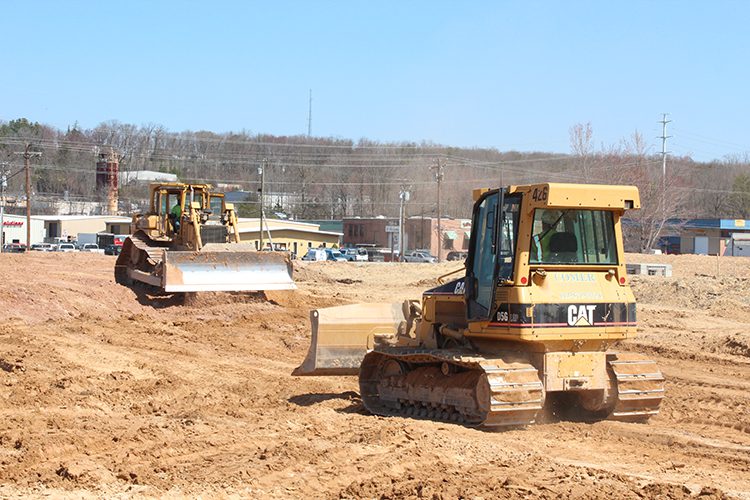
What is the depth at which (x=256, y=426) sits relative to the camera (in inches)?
432

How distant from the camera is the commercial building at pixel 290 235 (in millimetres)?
71438

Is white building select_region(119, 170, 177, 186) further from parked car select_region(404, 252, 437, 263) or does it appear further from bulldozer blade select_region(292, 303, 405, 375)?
bulldozer blade select_region(292, 303, 405, 375)

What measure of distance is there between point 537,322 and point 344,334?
351 centimetres

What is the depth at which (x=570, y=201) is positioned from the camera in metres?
10.5

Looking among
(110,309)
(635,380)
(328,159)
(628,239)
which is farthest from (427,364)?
(328,159)

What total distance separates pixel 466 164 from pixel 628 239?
822 inches

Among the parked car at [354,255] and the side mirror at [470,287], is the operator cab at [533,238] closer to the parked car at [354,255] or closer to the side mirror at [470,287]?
the side mirror at [470,287]

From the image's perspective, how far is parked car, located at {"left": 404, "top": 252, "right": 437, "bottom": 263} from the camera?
64.4m

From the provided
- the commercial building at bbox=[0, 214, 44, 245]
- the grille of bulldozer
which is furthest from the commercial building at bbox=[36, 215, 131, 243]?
the grille of bulldozer

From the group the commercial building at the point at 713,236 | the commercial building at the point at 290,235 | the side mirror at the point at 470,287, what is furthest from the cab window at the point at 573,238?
the commercial building at the point at 290,235

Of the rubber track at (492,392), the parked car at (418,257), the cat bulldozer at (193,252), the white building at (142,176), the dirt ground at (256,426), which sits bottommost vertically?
the parked car at (418,257)

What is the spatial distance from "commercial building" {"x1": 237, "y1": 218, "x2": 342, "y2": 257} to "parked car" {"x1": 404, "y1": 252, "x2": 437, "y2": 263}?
937 centimetres

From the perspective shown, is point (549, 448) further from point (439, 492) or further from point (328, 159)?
point (328, 159)

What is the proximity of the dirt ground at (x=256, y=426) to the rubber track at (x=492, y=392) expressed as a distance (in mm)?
222
